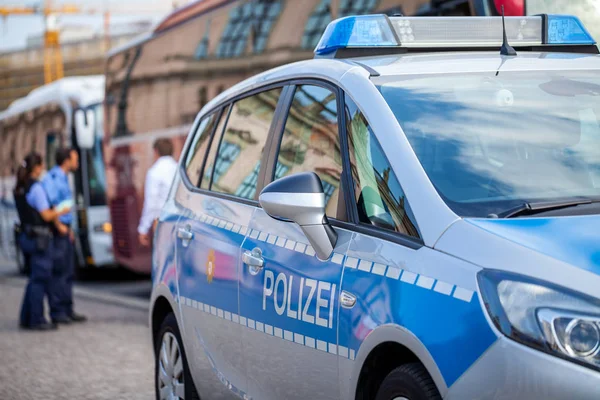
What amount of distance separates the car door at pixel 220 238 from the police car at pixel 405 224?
0.01 m

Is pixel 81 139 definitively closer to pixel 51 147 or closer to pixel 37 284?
pixel 51 147

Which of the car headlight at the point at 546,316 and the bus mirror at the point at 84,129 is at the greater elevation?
the car headlight at the point at 546,316

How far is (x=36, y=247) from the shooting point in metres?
12.1

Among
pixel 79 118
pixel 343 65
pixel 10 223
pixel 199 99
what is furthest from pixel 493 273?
pixel 10 223

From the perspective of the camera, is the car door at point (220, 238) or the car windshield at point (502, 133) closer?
the car windshield at point (502, 133)

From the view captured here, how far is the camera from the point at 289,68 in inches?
199

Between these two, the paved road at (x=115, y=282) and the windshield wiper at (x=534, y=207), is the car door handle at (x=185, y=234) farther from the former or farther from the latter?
the paved road at (x=115, y=282)

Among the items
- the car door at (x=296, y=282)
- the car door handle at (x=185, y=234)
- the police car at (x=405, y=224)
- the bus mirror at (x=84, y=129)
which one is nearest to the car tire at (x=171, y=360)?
the police car at (x=405, y=224)

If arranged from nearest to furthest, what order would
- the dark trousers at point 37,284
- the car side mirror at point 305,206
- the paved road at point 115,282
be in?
the car side mirror at point 305,206
the dark trousers at point 37,284
the paved road at point 115,282

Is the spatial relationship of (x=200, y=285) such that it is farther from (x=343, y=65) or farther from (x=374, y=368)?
(x=374, y=368)

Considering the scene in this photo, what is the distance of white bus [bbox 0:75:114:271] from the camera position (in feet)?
60.6

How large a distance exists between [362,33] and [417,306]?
5.34 feet

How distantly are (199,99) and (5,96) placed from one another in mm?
83550

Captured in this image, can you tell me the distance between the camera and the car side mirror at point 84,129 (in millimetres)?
18562
